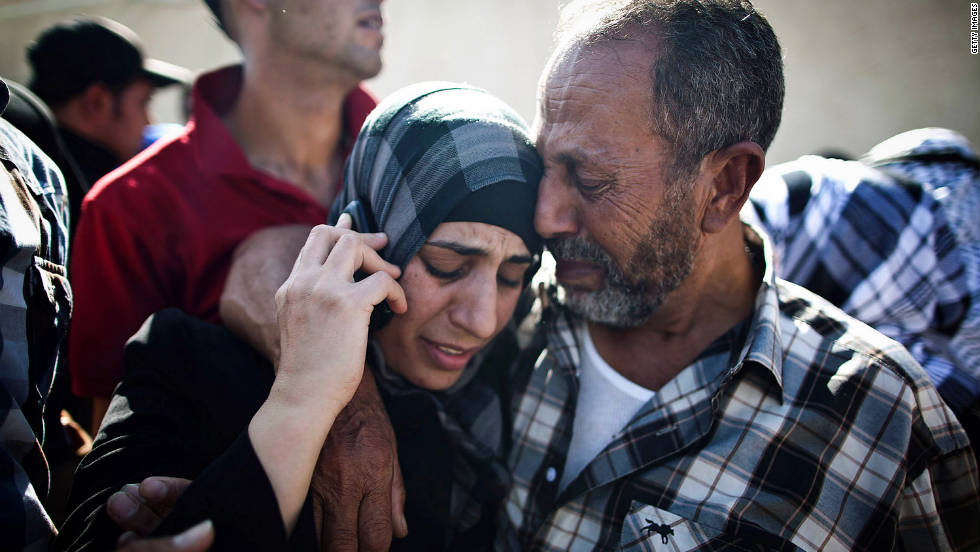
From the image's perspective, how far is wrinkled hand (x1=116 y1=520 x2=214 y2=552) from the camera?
1142mm

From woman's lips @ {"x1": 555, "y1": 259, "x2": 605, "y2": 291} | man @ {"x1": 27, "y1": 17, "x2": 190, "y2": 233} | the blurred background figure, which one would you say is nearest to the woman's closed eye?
woman's lips @ {"x1": 555, "y1": 259, "x2": 605, "y2": 291}

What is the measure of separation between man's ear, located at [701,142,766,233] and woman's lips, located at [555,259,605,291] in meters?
0.39

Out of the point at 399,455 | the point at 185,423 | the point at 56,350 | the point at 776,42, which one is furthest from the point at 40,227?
the point at 776,42

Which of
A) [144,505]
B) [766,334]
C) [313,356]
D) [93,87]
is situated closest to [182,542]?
[144,505]

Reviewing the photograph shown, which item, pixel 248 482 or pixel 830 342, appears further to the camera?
pixel 830 342

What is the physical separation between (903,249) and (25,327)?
306cm

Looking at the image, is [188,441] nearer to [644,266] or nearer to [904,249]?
[644,266]

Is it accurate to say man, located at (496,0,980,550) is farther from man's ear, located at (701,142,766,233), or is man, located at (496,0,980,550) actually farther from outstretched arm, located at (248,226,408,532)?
outstretched arm, located at (248,226,408,532)

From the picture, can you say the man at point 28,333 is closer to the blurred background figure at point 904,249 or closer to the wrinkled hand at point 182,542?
the wrinkled hand at point 182,542

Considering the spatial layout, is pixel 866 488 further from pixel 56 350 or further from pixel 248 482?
pixel 56 350

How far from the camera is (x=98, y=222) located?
2414 mm

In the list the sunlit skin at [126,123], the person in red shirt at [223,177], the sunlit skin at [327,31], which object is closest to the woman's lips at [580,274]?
the person in red shirt at [223,177]

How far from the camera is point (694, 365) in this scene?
75.8 inches

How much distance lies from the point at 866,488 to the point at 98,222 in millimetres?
2928
